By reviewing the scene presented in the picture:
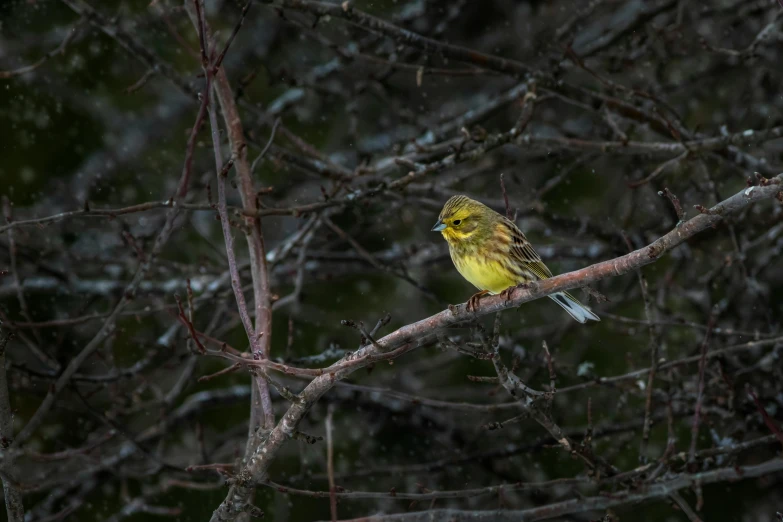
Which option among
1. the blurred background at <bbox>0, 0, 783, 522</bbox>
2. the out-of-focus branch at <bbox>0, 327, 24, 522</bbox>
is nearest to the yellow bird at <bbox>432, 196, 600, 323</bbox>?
the blurred background at <bbox>0, 0, 783, 522</bbox>

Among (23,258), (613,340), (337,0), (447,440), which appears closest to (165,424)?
(23,258)

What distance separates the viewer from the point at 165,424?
6.84 metres

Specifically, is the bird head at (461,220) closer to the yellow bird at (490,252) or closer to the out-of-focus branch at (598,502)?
the yellow bird at (490,252)

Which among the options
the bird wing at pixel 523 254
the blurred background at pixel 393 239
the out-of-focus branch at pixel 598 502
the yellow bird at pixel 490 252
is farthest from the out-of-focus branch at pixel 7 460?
the bird wing at pixel 523 254

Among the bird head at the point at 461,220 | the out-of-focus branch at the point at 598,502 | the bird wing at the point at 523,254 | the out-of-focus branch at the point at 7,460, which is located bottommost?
the out-of-focus branch at the point at 598,502

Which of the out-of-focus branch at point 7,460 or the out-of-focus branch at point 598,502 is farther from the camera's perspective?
the out-of-focus branch at point 598,502

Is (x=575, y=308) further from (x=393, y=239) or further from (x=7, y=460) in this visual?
(x=393, y=239)

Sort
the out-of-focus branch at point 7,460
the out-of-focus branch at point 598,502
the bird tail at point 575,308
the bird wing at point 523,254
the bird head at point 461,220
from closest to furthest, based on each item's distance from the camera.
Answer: the out-of-focus branch at point 7,460, the out-of-focus branch at point 598,502, the bird tail at point 575,308, the bird wing at point 523,254, the bird head at point 461,220

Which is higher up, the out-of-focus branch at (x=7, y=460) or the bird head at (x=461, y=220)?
the bird head at (x=461, y=220)

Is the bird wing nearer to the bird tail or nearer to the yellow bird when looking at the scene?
the yellow bird

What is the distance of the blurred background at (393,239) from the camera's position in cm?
578

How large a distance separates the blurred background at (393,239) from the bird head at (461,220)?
30 cm

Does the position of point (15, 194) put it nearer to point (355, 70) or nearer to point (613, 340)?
point (355, 70)

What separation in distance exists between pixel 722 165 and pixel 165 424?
188 inches
